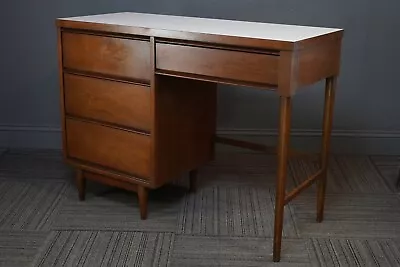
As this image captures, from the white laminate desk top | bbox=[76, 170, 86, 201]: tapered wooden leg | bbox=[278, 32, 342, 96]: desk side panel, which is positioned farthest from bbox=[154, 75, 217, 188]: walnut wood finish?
bbox=[278, 32, 342, 96]: desk side panel

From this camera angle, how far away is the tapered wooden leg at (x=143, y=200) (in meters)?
2.26

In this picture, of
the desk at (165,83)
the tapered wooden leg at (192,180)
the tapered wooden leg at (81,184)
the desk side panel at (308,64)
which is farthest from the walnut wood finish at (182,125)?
the desk side panel at (308,64)

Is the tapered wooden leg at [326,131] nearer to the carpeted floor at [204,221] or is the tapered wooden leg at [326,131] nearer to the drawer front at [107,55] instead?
the carpeted floor at [204,221]

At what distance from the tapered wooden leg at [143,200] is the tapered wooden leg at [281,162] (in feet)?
1.92

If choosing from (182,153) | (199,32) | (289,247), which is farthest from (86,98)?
(289,247)

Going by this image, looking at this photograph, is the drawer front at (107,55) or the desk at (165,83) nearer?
the desk at (165,83)

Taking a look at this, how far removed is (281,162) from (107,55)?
80cm

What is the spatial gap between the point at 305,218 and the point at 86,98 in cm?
105

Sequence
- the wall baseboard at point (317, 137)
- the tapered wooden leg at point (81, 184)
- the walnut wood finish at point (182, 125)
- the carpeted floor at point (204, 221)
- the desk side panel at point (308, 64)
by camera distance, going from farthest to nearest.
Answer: the wall baseboard at point (317, 137) → the tapered wooden leg at point (81, 184) → the walnut wood finish at point (182, 125) → the carpeted floor at point (204, 221) → the desk side panel at point (308, 64)

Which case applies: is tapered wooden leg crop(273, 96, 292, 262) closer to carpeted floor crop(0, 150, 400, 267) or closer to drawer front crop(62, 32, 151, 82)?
carpeted floor crop(0, 150, 400, 267)

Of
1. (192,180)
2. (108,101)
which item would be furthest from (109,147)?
(192,180)

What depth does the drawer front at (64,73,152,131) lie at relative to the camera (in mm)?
2137

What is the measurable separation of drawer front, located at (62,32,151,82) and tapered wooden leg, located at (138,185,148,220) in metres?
0.47

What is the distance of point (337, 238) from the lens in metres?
2.20
